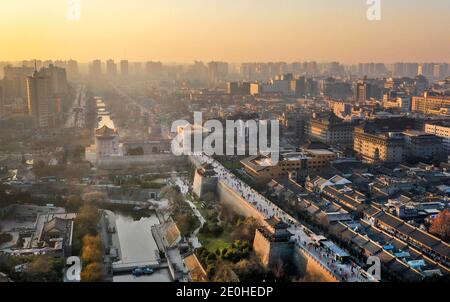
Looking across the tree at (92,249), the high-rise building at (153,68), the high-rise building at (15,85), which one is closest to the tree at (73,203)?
the tree at (92,249)

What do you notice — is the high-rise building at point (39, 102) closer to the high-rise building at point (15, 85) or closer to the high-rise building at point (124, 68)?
the high-rise building at point (15, 85)

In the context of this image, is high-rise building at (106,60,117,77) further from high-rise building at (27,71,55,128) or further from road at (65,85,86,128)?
high-rise building at (27,71,55,128)

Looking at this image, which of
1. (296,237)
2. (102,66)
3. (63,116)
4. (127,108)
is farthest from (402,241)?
(102,66)

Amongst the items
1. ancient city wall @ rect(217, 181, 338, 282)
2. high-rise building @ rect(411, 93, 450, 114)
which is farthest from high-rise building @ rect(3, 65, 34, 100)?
high-rise building @ rect(411, 93, 450, 114)

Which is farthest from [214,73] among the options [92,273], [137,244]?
[92,273]

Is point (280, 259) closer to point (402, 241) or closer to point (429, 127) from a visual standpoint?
point (402, 241)

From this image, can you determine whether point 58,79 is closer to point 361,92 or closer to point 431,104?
point 361,92
